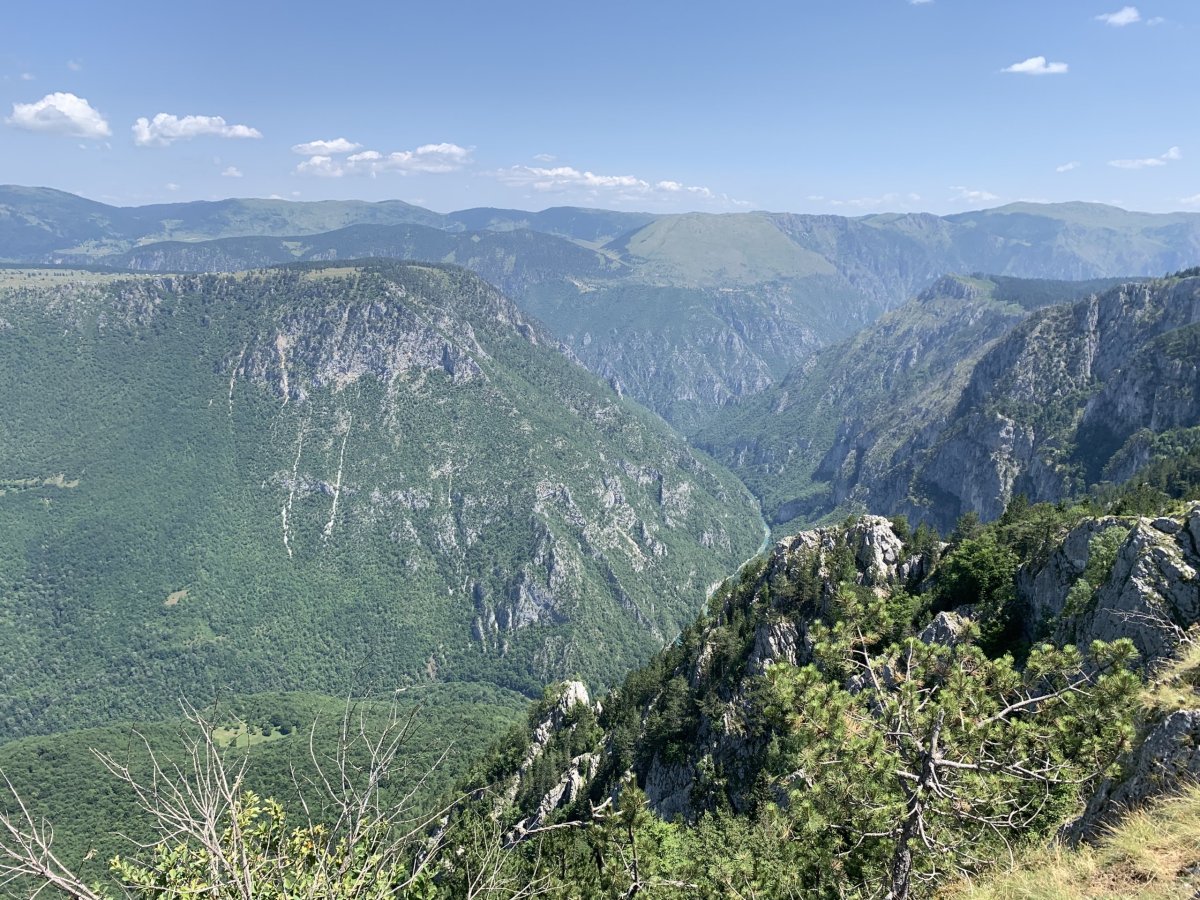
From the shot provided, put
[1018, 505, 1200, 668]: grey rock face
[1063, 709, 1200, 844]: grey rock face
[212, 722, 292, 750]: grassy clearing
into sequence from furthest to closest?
[212, 722, 292, 750]: grassy clearing, [1018, 505, 1200, 668]: grey rock face, [1063, 709, 1200, 844]: grey rock face

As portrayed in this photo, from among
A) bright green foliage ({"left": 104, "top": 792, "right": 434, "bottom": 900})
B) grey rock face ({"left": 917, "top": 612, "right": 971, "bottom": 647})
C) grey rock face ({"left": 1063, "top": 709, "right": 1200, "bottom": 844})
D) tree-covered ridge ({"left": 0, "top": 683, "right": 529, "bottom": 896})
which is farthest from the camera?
tree-covered ridge ({"left": 0, "top": 683, "right": 529, "bottom": 896})

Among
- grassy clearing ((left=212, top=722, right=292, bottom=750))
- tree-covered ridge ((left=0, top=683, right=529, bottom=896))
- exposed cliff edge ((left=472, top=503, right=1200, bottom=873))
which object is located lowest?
grassy clearing ((left=212, top=722, right=292, bottom=750))

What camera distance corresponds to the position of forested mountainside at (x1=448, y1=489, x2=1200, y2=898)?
17.4 meters

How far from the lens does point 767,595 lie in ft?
292

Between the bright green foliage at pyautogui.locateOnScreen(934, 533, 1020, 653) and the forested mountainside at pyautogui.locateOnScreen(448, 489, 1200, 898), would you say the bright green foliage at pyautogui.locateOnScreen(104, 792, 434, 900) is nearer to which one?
the forested mountainside at pyautogui.locateOnScreen(448, 489, 1200, 898)

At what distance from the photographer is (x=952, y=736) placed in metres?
17.2

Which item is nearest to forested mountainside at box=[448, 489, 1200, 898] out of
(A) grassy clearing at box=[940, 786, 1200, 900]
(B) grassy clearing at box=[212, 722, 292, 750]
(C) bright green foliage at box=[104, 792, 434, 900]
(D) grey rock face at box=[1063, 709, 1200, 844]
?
(D) grey rock face at box=[1063, 709, 1200, 844]

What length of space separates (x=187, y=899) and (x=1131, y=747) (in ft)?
79.2

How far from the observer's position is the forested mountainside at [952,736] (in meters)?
17.4

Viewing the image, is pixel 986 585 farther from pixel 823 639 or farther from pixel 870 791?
pixel 870 791

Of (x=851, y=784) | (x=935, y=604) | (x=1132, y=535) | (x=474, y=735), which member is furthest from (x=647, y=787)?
(x=474, y=735)

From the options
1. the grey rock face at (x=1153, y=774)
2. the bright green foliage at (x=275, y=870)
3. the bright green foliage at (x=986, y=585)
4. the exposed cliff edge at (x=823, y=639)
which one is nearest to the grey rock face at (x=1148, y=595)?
the exposed cliff edge at (x=823, y=639)

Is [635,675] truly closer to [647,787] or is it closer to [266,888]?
[647,787]

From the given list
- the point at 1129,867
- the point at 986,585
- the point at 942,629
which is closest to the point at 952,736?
the point at 1129,867
